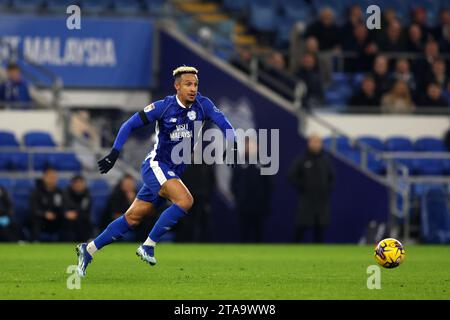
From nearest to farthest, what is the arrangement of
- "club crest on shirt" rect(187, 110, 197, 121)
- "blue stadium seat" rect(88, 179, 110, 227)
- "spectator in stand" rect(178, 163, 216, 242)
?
"club crest on shirt" rect(187, 110, 197, 121) → "spectator in stand" rect(178, 163, 216, 242) → "blue stadium seat" rect(88, 179, 110, 227)

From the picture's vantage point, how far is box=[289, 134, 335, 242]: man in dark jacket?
72.0 feet

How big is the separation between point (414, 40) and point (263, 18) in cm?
355

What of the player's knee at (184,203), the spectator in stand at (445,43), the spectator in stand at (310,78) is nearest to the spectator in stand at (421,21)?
the spectator in stand at (445,43)

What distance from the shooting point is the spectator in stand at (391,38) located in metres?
25.9

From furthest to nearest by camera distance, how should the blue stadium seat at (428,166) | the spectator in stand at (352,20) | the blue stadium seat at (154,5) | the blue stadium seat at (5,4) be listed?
the blue stadium seat at (154,5)
the spectator in stand at (352,20)
the blue stadium seat at (5,4)
the blue stadium seat at (428,166)

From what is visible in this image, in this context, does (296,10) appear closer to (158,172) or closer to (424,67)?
(424,67)

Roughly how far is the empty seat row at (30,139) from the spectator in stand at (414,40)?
26.4 feet

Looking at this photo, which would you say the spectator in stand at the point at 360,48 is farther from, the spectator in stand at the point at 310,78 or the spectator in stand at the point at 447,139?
the spectator in stand at the point at 447,139

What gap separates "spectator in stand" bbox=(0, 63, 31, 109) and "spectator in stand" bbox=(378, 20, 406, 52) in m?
7.57

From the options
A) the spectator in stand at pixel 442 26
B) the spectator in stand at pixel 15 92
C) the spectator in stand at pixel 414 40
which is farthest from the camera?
the spectator in stand at pixel 442 26

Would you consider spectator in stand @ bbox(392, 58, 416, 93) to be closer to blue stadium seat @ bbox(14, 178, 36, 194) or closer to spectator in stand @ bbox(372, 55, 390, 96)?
spectator in stand @ bbox(372, 55, 390, 96)

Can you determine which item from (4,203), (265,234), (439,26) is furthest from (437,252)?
(439,26)

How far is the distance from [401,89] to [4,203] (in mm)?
8747

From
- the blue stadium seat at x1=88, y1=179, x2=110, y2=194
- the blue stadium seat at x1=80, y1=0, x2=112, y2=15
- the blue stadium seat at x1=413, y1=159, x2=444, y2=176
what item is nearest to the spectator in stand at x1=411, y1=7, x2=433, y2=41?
the blue stadium seat at x1=413, y1=159, x2=444, y2=176
